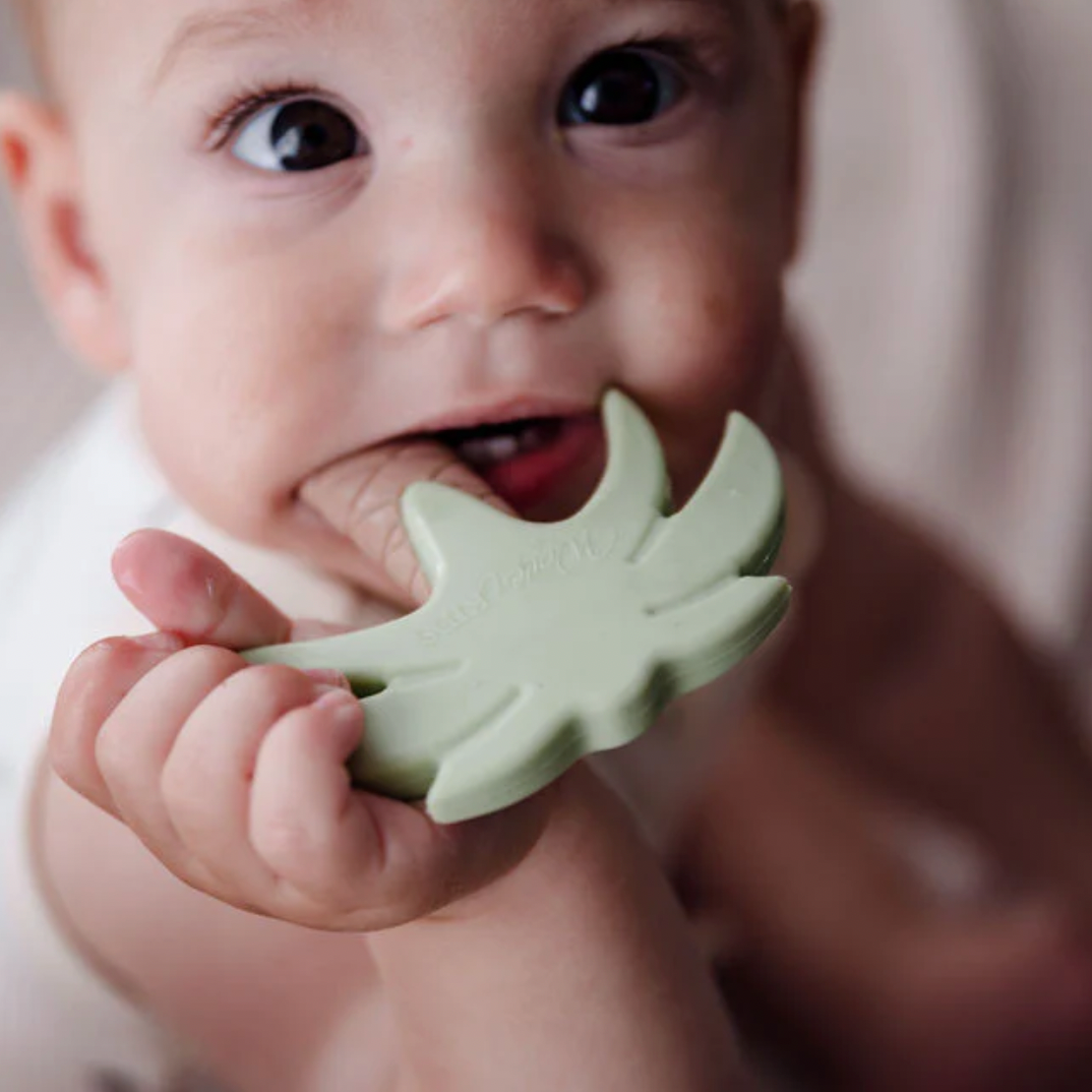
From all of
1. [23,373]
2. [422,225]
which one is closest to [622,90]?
[422,225]

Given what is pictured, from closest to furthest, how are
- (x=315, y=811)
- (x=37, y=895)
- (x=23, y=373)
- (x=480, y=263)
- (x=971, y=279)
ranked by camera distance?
(x=315, y=811)
(x=480, y=263)
(x=37, y=895)
(x=23, y=373)
(x=971, y=279)

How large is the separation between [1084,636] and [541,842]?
0.75 m

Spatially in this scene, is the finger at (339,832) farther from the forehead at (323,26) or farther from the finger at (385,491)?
the forehead at (323,26)

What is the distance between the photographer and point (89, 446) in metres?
0.77

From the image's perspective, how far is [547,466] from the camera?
547 mm

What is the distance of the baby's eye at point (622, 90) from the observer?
21.5 inches

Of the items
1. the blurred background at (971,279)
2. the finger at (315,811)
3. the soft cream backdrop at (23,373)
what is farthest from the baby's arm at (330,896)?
the blurred background at (971,279)

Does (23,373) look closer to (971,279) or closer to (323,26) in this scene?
(323,26)

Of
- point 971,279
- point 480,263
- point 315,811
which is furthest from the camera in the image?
point 971,279

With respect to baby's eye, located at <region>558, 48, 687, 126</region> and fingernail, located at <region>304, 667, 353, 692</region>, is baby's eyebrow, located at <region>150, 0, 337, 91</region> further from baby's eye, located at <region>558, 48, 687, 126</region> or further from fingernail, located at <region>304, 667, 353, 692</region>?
fingernail, located at <region>304, 667, 353, 692</region>

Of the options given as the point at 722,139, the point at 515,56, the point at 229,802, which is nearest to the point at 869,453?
the point at 722,139

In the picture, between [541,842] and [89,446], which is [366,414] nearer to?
[541,842]

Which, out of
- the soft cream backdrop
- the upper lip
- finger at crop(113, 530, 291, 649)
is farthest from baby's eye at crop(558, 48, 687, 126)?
the soft cream backdrop

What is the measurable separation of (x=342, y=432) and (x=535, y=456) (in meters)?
0.07
